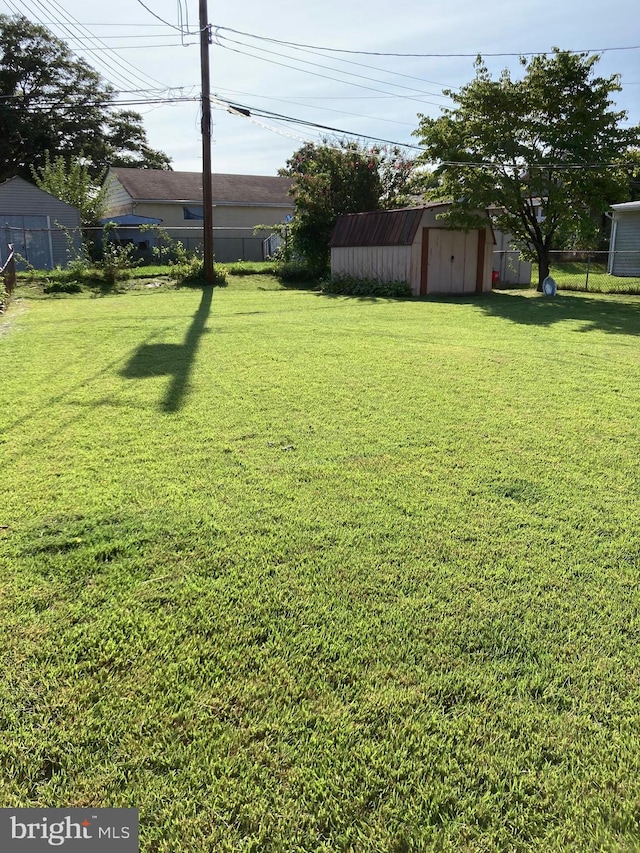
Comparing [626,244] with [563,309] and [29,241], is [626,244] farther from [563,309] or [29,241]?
[29,241]

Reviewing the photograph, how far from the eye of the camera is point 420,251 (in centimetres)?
1839

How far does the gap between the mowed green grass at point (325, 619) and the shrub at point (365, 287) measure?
13.1m

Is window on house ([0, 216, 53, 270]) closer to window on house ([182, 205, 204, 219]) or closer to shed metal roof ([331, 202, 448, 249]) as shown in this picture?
window on house ([182, 205, 204, 219])

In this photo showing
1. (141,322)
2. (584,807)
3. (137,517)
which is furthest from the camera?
(141,322)

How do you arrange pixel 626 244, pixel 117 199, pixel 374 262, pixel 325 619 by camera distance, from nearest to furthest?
pixel 325 619, pixel 374 262, pixel 626 244, pixel 117 199

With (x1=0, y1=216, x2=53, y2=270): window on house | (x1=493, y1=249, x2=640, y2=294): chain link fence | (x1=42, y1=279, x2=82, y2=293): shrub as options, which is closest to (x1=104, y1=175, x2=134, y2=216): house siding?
(x1=0, y1=216, x2=53, y2=270): window on house

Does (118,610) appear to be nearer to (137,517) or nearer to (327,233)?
(137,517)

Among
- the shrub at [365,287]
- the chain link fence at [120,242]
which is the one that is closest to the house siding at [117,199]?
the chain link fence at [120,242]

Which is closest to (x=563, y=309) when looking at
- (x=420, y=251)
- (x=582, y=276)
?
(x=420, y=251)

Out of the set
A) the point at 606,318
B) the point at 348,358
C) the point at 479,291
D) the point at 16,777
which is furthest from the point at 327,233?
the point at 16,777

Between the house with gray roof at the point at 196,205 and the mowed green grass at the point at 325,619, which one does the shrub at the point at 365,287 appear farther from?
the mowed green grass at the point at 325,619

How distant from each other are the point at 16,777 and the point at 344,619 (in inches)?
49.1

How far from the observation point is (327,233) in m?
23.4

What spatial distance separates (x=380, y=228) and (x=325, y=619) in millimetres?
18423
